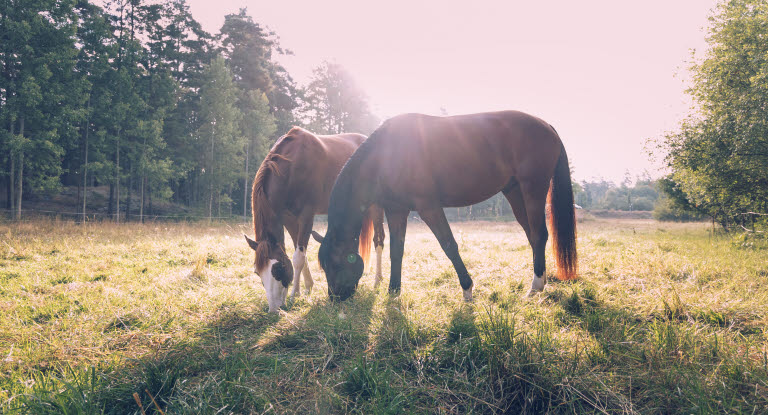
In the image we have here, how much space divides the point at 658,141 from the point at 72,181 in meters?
38.0

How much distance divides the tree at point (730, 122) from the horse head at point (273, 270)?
33.1 ft

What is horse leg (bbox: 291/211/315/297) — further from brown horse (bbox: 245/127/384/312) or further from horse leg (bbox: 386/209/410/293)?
horse leg (bbox: 386/209/410/293)

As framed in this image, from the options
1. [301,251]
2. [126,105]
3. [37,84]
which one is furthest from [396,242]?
[126,105]

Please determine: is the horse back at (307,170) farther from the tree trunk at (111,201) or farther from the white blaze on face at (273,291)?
the tree trunk at (111,201)

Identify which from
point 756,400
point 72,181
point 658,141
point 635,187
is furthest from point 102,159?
point 635,187

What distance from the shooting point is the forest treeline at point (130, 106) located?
1526 cm

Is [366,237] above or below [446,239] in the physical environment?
below

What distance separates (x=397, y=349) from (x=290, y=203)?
282 cm

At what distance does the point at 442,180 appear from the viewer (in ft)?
12.8

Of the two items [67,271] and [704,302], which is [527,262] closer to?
[704,302]

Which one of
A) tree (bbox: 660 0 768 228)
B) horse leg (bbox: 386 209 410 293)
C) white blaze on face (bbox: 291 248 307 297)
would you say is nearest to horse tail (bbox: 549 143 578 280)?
horse leg (bbox: 386 209 410 293)

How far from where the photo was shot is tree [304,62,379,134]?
35.0 metres

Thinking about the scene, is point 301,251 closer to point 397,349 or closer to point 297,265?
point 297,265

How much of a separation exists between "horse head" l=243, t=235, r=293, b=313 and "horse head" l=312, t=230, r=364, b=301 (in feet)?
1.49
